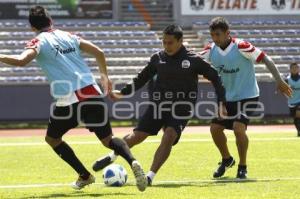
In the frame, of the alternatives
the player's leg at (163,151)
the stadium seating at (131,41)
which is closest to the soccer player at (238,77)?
the player's leg at (163,151)

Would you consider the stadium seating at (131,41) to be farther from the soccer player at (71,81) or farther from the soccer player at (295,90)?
the soccer player at (71,81)

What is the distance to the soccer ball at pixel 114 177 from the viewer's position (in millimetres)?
9734

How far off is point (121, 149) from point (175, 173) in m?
2.83

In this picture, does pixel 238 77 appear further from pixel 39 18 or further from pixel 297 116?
pixel 297 116

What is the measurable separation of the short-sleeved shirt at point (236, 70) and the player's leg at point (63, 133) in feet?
8.61

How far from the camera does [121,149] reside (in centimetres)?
893

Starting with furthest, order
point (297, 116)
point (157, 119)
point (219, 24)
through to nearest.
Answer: point (297, 116) < point (219, 24) < point (157, 119)

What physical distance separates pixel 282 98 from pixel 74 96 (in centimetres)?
2131

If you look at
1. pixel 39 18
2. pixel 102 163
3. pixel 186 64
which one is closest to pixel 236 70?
pixel 186 64

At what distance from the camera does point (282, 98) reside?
29531 mm

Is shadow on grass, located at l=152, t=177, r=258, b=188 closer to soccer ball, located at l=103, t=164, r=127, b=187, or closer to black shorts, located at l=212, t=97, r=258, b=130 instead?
soccer ball, located at l=103, t=164, r=127, b=187

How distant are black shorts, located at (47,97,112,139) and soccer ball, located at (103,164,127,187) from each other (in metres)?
0.83

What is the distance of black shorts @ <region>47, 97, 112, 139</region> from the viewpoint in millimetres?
8984

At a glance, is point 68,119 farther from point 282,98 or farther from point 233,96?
point 282,98
